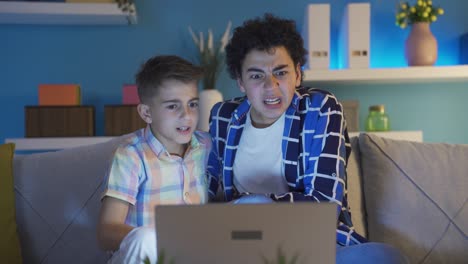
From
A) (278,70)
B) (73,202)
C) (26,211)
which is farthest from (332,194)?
(26,211)

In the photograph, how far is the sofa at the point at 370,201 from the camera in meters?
1.61

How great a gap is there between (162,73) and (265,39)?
340mm

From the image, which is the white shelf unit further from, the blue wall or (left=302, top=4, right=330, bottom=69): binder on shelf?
(left=302, top=4, right=330, bottom=69): binder on shelf

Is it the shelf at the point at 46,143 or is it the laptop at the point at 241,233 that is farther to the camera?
the shelf at the point at 46,143

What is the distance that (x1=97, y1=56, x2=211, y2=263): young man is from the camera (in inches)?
50.6

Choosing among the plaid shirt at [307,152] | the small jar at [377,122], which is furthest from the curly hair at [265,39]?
the small jar at [377,122]

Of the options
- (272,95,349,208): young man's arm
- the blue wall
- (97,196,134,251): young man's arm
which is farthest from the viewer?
the blue wall

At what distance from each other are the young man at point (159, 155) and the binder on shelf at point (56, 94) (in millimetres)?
1161

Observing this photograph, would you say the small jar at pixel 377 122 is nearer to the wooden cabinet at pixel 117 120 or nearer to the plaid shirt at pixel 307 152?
the plaid shirt at pixel 307 152

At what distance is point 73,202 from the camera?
1.66 meters

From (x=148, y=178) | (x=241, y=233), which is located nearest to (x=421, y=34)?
(x=148, y=178)

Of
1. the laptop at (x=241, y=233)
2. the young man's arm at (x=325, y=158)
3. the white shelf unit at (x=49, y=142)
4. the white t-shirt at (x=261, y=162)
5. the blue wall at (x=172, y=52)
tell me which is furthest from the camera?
the blue wall at (x=172, y=52)

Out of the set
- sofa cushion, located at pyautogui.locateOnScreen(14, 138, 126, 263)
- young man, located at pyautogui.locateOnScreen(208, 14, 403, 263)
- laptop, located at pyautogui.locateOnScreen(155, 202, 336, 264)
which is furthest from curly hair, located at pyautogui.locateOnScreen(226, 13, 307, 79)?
laptop, located at pyautogui.locateOnScreen(155, 202, 336, 264)

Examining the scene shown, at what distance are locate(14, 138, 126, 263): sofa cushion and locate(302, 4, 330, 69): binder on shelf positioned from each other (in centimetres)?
122
